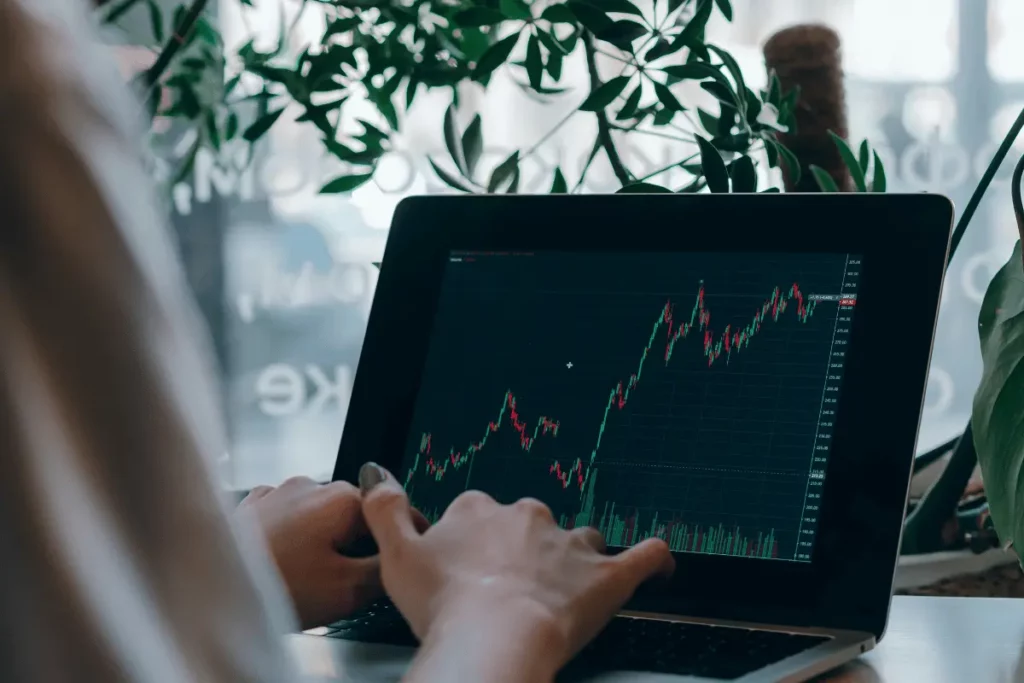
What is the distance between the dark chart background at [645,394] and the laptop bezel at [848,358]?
0.01m

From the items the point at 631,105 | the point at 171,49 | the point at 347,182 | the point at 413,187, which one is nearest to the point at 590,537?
the point at 631,105

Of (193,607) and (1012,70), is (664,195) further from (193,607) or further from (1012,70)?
(1012,70)

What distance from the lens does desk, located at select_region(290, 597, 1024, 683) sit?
56 cm

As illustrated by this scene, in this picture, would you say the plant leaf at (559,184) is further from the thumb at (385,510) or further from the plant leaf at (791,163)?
the thumb at (385,510)

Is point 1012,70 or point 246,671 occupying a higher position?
point 1012,70

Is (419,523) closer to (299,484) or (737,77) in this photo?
(299,484)

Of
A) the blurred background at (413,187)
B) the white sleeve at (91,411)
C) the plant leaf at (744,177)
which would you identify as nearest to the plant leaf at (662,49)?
the plant leaf at (744,177)

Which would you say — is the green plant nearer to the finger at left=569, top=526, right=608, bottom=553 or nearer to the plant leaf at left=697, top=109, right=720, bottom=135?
the plant leaf at left=697, top=109, right=720, bottom=135

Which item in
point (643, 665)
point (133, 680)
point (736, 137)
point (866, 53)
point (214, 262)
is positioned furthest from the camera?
point (214, 262)

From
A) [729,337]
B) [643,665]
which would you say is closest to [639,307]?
[729,337]

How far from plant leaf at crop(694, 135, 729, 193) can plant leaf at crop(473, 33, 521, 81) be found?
17 centimetres

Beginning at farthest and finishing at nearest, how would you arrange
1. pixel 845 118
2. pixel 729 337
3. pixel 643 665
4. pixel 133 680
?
pixel 845 118 < pixel 729 337 < pixel 643 665 < pixel 133 680

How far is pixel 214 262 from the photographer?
2.84 m

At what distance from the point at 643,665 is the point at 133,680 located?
375 mm
